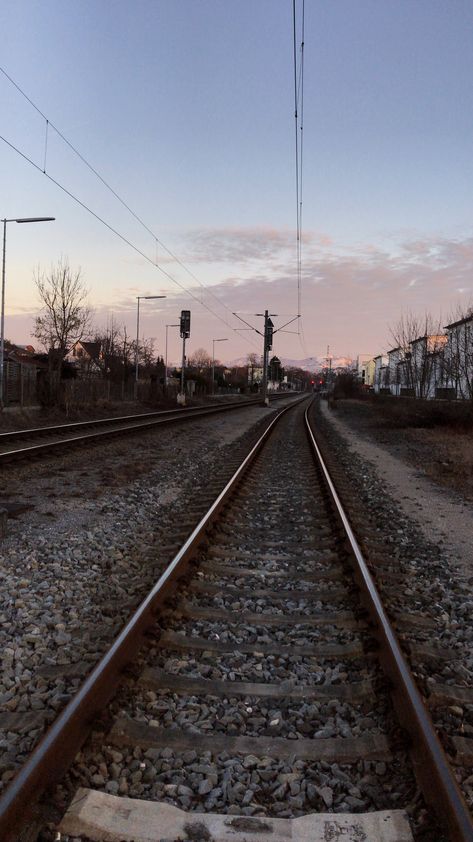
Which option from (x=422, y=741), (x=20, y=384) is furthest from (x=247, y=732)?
(x=20, y=384)

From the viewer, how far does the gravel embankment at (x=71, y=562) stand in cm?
361

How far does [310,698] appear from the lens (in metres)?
3.54

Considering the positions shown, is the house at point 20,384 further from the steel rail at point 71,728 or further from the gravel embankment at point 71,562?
the steel rail at point 71,728

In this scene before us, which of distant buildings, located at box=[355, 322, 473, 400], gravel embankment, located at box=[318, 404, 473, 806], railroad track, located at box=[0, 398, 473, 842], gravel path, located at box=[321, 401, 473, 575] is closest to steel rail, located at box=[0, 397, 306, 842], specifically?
railroad track, located at box=[0, 398, 473, 842]

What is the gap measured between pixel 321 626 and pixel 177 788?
2.17m

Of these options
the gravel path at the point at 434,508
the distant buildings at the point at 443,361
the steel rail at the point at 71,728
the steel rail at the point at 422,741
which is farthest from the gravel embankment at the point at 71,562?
the distant buildings at the point at 443,361

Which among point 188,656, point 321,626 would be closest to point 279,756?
point 188,656

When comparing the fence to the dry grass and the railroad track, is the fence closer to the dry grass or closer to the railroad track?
the dry grass

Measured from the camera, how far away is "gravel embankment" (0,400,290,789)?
11.9 feet

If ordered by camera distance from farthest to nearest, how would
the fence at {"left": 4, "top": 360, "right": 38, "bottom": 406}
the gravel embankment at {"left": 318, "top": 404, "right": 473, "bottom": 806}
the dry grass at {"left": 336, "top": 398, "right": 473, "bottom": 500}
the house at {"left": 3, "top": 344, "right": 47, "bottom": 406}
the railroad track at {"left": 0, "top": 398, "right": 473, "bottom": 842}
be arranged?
the fence at {"left": 4, "top": 360, "right": 38, "bottom": 406} < the house at {"left": 3, "top": 344, "right": 47, "bottom": 406} < the dry grass at {"left": 336, "top": 398, "right": 473, "bottom": 500} < the gravel embankment at {"left": 318, "top": 404, "right": 473, "bottom": 806} < the railroad track at {"left": 0, "top": 398, "right": 473, "bottom": 842}

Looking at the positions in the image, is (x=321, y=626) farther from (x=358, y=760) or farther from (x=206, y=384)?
(x=206, y=384)

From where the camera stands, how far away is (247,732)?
320cm

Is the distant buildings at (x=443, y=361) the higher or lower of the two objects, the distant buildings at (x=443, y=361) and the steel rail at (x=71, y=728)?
the higher

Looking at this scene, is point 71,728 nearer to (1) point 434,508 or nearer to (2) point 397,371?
(1) point 434,508
